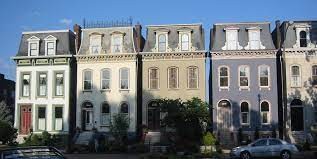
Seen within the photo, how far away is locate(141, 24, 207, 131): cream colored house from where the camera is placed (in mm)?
41688

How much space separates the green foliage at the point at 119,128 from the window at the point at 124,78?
332 centimetres

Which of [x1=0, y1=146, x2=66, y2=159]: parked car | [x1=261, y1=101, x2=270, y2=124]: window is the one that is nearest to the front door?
[x1=261, y1=101, x2=270, y2=124]: window

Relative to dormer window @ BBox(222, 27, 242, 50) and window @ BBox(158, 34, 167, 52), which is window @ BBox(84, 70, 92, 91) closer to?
window @ BBox(158, 34, 167, 52)

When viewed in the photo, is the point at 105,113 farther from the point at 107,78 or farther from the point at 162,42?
the point at 162,42

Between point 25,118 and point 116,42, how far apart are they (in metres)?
11.9

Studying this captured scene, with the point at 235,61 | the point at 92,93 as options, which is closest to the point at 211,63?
the point at 235,61

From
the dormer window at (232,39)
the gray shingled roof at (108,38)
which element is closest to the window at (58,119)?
the gray shingled roof at (108,38)

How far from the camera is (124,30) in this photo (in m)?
44.0

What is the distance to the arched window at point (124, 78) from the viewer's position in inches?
1683

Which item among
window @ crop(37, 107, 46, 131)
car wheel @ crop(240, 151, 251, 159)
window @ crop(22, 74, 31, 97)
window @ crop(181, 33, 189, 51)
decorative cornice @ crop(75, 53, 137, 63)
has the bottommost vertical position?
car wheel @ crop(240, 151, 251, 159)

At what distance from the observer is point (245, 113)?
133ft

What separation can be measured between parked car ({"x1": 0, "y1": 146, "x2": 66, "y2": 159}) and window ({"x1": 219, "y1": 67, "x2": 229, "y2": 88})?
32.9 metres

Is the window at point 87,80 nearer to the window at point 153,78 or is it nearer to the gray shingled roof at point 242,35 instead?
the window at point 153,78

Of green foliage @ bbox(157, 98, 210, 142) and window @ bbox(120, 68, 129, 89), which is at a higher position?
window @ bbox(120, 68, 129, 89)
